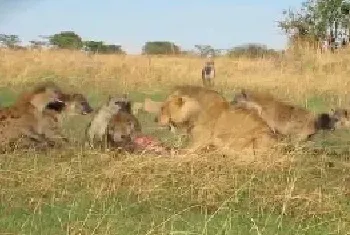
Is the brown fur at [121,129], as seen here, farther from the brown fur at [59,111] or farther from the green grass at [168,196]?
the green grass at [168,196]

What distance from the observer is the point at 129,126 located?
8.52 m

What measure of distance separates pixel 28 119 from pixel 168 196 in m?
3.38

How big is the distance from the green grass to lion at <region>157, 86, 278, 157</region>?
79cm

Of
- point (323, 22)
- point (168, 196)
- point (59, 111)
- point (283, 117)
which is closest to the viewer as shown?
point (168, 196)

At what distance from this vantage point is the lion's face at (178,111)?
8195 millimetres

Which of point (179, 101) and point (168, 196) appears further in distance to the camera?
point (179, 101)

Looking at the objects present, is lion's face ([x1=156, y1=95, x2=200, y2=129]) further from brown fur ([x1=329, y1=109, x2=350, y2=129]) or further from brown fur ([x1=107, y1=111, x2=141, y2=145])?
brown fur ([x1=329, y1=109, x2=350, y2=129])

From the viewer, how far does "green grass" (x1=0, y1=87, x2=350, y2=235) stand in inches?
191

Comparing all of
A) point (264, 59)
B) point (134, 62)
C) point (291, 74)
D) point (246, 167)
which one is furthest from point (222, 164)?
point (264, 59)

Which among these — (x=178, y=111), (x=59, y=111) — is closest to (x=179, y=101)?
(x=178, y=111)

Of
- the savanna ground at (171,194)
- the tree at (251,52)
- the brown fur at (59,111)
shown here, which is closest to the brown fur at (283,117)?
the savanna ground at (171,194)

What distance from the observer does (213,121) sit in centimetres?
800

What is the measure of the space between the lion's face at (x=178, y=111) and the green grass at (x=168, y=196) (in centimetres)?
151

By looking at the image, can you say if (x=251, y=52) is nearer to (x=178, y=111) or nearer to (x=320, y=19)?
(x=320, y=19)
